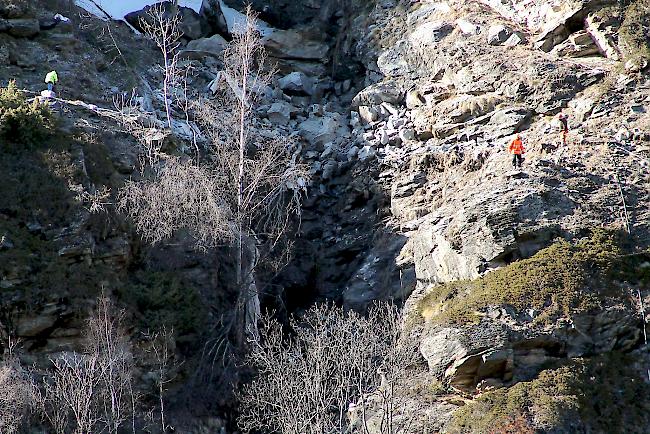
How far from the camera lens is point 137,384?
22.7 m

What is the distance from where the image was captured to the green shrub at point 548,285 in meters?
21.5

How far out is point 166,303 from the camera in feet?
81.9

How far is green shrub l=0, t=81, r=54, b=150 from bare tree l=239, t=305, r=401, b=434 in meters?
10.4

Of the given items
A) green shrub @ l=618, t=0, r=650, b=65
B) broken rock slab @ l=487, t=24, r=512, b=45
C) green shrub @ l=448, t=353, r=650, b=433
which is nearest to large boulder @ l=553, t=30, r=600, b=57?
green shrub @ l=618, t=0, r=650, b=65

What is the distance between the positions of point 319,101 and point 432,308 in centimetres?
1678

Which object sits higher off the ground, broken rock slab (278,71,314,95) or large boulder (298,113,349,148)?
broken rock slab (278,71,314,95)

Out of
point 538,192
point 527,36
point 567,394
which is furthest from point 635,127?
point 567,394

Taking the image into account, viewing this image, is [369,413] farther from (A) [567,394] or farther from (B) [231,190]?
(B) [231,190]

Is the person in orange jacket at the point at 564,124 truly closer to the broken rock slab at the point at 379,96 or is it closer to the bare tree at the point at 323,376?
the broken rock slab at the point at 379,96

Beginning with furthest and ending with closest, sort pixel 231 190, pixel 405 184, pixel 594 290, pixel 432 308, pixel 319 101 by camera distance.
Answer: pixel 319 101 → pixel 405 184 → pixel 231 190 → pixel 432 308 → pixel 594 290

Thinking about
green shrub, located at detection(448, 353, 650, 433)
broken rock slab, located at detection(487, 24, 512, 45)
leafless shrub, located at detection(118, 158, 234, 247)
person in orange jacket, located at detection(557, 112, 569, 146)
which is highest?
broken rock slab, located at detection(487, 24, 512, 45)

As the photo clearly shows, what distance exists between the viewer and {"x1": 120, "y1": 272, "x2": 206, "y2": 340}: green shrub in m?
24.5

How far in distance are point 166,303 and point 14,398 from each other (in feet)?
20.9

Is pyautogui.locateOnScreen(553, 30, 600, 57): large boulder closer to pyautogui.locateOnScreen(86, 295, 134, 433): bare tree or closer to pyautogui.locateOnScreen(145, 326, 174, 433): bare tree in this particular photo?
pyautogui.locateOnScreen(145, 326, 174, 433): bare tree
